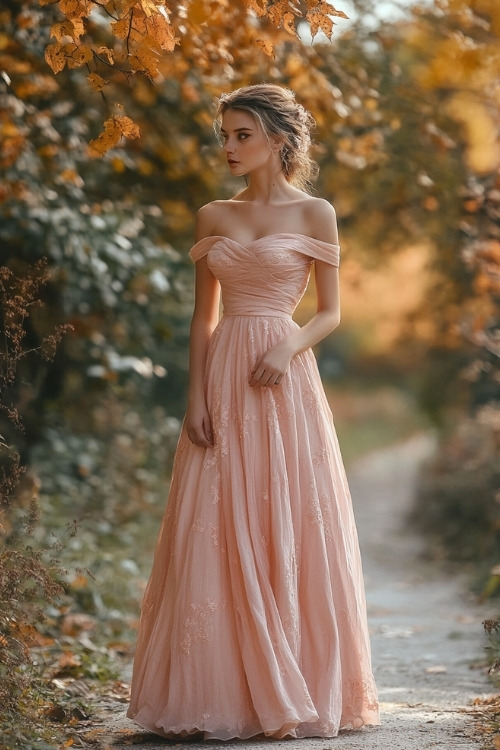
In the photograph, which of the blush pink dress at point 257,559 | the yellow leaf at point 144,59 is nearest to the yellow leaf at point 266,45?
the yellow leaf at point 144,59

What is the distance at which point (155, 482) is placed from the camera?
910 cm

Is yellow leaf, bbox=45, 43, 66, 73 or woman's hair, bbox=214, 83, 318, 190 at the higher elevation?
yellow leaf, bbox=45, 43, 66, 73

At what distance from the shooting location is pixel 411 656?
5691mm

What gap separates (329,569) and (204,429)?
68 centimetres

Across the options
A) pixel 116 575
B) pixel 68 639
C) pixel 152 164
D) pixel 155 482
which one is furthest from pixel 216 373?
pixel 155 482

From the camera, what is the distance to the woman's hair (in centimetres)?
383

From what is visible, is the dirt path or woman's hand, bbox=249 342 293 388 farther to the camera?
woman's hand, bbox=249 342 293 388

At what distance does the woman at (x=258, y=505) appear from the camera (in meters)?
3.63

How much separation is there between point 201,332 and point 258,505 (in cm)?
71

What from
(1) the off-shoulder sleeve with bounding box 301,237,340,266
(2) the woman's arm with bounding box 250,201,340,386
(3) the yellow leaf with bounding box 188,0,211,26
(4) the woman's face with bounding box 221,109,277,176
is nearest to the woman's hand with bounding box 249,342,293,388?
(2) the woman's arm with bounding box 250,201,340,386

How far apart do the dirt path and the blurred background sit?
0.33 meters

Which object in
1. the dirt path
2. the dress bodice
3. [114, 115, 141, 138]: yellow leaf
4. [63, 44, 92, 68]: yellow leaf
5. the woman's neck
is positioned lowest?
the dirt path

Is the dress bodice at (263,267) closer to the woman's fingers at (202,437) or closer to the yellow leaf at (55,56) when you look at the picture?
the woman's fingers at (202,437)

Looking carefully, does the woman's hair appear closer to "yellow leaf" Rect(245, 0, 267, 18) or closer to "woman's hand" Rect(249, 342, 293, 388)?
"yellow leaf" Rect(245, 0, 267, 18)
